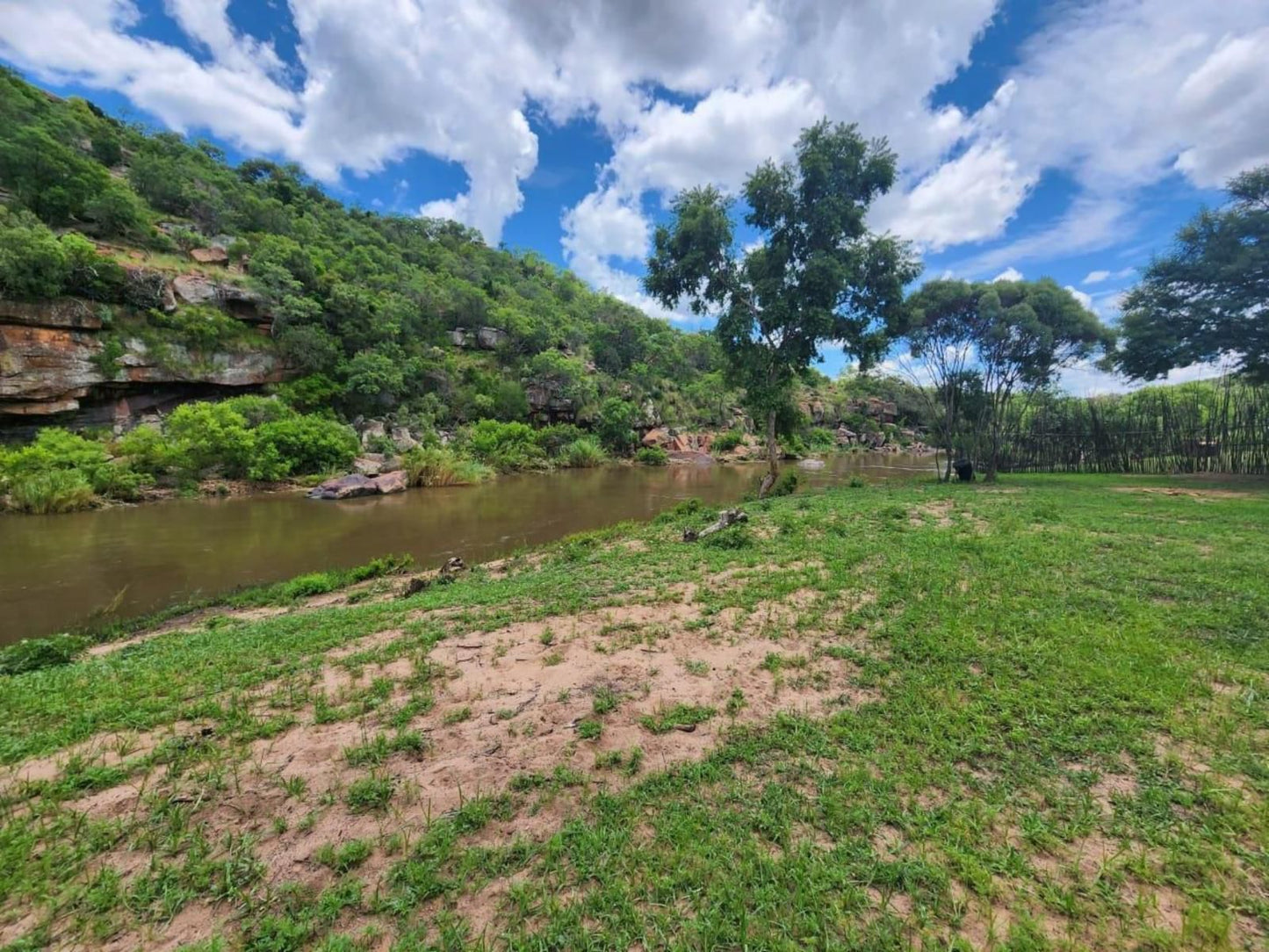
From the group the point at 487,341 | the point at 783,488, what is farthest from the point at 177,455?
the point at 487,341

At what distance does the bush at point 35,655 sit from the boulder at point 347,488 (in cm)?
1378

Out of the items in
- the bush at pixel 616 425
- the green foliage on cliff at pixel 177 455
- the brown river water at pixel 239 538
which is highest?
the bush at pixel 616 425

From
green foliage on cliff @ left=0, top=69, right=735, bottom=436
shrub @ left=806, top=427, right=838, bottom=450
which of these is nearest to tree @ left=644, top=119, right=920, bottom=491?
green foliage on cliff @ left=0, top=69, right=735, bottom=436

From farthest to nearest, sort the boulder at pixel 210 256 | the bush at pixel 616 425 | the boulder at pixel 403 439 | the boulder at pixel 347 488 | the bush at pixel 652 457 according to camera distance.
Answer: the bush at pixel 616 425 → the bush at pixel 652 457 → the boulder at pixel 210 256 → the boulder at pixel 403 439 → the boulder at pixel 347 488

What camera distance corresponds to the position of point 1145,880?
6.27ft

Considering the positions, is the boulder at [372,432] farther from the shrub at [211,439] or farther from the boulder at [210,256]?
the boulder at [210,256]

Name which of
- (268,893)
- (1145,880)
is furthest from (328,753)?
(1145,880)

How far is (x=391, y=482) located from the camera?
65.0 feet

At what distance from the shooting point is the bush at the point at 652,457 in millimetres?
35406

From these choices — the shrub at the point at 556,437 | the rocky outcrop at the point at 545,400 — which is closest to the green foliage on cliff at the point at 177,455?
the shrub at the point at 556,437

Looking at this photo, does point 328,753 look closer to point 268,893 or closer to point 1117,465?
point 268,893

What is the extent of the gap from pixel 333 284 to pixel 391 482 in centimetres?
2057

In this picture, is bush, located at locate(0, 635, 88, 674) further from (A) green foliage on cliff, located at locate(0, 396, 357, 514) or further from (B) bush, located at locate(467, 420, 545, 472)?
(B) bush, located at locate(467, 420, 545, 472)

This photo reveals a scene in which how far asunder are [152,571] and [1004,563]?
14136 mm
